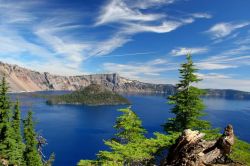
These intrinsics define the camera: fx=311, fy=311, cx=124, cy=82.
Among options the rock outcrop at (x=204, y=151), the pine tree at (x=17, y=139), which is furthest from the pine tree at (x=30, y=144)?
the rock outcrop at (x=204, y=151)

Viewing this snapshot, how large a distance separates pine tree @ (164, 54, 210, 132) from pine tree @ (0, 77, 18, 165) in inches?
1225

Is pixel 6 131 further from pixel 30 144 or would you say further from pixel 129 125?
pixel 129 125

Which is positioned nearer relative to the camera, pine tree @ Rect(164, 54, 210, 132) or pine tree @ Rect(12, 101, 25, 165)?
pine tree @ Rect(164, 54, 210, 132)

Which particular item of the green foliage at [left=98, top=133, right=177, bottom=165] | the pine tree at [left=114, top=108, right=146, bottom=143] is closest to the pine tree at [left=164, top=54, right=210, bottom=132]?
the pine tree at [left=114, top=108, right=146, bottom=143]

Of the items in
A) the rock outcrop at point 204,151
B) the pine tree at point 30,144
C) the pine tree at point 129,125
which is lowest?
the pine tree at point 30,144

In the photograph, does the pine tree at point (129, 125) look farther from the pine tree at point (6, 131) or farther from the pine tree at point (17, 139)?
the pine tree at point (17, 139)

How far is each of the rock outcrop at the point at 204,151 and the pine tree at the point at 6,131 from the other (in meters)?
45.6

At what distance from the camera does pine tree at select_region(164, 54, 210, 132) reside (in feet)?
123

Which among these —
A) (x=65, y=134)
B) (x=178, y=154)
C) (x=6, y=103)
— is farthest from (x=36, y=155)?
(x=65, y=134)

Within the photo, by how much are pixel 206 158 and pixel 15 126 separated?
2042 inches

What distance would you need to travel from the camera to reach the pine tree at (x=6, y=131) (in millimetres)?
55312

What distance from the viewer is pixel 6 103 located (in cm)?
5606

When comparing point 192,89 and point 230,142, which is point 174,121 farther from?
point 230,142

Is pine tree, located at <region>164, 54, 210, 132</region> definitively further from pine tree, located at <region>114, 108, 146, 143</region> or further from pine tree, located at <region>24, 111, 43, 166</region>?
pine tree, located at <region>24, 111, 43, 166</region>
